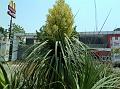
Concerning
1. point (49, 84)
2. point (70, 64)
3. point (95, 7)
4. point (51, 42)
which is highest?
point (95, 7)

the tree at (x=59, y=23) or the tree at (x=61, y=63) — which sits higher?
the tree at (x=59, y=23)

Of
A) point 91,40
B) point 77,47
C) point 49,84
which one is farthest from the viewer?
point 91,40

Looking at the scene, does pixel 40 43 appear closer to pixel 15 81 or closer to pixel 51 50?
pixel 51 50

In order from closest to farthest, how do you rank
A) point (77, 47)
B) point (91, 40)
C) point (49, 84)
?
point (49, 84)
point (77, 47)
point (91, 40)

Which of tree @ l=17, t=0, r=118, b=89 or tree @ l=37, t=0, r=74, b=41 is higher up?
tree @ l=37, t=0, r=74, b=41

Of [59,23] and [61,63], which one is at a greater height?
[59,23]

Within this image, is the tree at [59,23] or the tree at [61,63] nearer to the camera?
the tree at [61,63]

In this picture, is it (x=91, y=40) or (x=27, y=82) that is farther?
(x=91, y=40)

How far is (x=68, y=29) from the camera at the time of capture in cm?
273

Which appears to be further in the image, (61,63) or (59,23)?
(59,23)

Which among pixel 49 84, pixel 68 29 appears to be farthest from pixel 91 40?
pixel 49 84

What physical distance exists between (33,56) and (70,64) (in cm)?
34

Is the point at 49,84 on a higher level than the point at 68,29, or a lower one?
lower

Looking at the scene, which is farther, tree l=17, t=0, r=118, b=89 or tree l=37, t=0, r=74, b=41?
tree l=37, t=0, r=74, b=41
